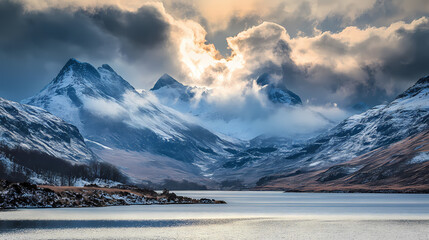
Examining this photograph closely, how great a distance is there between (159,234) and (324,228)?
105ft

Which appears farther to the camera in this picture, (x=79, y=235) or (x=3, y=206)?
(x=3, y=206)

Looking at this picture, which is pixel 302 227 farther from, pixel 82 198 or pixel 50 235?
pixel 82 198

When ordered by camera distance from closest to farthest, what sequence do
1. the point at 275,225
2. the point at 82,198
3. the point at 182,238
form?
the point at 182,238 → the point at 275,225 → the point at 82,198

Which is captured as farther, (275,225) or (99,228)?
(275,225)

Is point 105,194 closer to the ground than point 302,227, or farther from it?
farther from it

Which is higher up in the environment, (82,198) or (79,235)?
(82,198)

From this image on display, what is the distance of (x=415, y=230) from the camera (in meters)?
89.1

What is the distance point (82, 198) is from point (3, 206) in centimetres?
2747

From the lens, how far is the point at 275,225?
10175cm

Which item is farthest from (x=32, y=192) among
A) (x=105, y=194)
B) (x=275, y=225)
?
(x=275, y=225)

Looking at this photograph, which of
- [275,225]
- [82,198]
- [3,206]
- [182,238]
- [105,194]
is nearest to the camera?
[182,238]

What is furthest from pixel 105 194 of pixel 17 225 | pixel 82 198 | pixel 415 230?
pixel 415 230

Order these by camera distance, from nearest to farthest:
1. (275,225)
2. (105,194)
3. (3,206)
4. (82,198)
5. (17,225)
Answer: (17,225) → (275,225) → (3,206) → (82,198) → (105,194)

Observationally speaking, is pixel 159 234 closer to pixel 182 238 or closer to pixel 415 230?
pixel 182 238
